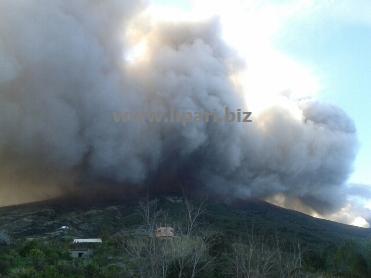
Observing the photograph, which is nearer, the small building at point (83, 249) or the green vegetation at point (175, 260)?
the green vegetation at point (175, 260)

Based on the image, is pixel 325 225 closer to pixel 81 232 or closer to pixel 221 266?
pixel 81 232

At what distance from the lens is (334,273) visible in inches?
1719

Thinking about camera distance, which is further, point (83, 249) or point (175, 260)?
point (83, 249)

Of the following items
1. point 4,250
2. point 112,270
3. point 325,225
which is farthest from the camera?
point 325,225

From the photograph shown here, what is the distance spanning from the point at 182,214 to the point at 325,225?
137 feet

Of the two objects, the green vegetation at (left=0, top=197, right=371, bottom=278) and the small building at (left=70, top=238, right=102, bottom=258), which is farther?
the small building at (left=70, top=238, right=102, bottom=258)

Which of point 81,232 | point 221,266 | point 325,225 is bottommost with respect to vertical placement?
point 325,225

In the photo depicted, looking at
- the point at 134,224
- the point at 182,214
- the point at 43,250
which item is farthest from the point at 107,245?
the point at 182,214

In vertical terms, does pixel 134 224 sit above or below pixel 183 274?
below

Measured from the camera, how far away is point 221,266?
35406 millimetres

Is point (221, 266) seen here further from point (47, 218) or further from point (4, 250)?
point (47, 218)

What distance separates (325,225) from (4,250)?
79880mm

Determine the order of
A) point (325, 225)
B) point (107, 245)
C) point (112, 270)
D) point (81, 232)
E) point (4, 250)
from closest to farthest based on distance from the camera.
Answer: point (112, 270)
point (4, 250)
point (107, 245)
point (81, 232)
point (325, 225)

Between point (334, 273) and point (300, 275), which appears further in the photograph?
point (334, 273)
